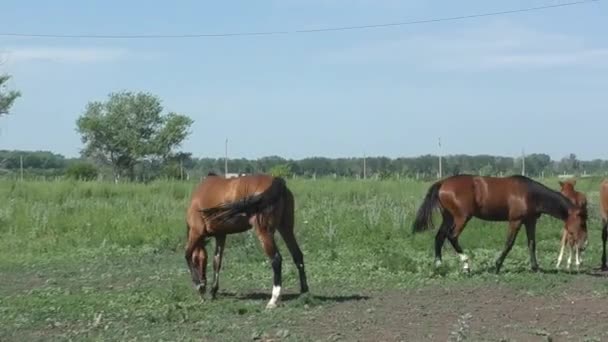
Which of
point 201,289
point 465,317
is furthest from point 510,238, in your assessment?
point 465,317

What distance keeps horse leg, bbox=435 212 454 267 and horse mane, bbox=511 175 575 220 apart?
4.77 feet

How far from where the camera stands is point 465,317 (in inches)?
404

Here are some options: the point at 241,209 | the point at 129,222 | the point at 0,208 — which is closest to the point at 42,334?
the point at 241,209

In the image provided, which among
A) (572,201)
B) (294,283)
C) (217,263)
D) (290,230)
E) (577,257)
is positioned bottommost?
(294,283)

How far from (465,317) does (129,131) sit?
68514mm

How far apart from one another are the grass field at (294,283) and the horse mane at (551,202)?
1026 mm

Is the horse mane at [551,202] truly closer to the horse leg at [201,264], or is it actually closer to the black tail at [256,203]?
the black tail at [256,203]

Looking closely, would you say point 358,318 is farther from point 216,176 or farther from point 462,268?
point 462,268

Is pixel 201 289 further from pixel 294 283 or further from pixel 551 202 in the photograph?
pixel 551 202

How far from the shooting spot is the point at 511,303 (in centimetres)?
1237

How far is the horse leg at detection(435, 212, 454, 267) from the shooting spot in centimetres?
1633

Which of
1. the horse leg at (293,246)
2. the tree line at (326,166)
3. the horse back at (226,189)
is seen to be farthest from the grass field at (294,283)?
the tree line at (326,166)

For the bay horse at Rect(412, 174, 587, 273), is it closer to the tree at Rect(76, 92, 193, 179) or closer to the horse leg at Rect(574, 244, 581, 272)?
the horse leg at Rect(574, 244, 581, 272)

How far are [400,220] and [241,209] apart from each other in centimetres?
1143
